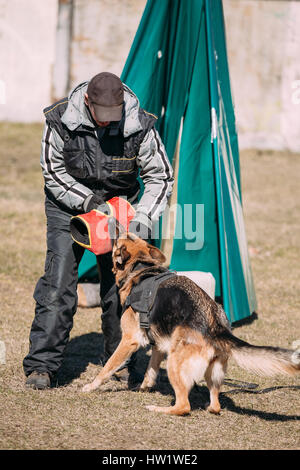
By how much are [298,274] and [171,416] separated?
4.79 meters

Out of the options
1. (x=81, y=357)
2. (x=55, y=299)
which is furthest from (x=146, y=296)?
(x=81, y=357)

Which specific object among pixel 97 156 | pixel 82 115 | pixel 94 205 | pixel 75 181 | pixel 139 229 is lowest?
pixel 139 229

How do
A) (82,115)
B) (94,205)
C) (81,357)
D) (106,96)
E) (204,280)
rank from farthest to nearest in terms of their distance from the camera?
(204,280), (81,357), (94,205), (82,115), (106,96)

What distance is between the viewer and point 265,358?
421 cm

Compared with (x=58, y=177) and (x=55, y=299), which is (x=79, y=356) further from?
(x=58, y=177)

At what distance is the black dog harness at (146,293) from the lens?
15.1ft

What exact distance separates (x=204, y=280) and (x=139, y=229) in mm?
1948

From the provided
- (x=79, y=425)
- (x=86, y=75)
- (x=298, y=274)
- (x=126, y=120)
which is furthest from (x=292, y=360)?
(x=86, y=75)

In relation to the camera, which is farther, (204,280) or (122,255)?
(204,280)

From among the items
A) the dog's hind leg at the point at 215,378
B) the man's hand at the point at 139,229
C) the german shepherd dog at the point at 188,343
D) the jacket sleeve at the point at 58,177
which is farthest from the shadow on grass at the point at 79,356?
the jacket sleeve at the point at 58,177

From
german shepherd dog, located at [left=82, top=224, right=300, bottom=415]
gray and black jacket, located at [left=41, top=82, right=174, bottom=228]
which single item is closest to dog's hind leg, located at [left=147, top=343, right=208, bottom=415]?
german shepherd dog, located at [left=82, top=224, right=300, bottom=415]

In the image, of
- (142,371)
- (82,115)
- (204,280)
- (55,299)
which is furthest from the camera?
(204,280)

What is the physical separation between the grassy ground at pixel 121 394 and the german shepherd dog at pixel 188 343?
0.25m
